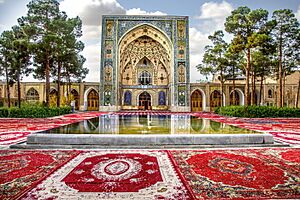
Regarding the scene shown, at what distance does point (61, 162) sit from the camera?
3.39 meters

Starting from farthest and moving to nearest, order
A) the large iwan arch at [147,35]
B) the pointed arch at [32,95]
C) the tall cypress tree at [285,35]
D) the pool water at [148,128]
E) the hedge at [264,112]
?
the pointed arch at [32,95] → the large iwan arch at [147,35] → the tall cypress tree at [285,35] → the hedge at [264,112] → the pool water at [148,128]

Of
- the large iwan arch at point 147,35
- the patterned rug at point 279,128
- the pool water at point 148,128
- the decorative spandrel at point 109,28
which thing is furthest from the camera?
the decorative spandrel at point 109,28

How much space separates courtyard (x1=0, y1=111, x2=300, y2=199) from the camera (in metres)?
2.26

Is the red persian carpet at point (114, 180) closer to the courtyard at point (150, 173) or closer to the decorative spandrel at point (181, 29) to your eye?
the courtyard at point (150, 173)

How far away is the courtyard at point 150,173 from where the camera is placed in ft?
7.40

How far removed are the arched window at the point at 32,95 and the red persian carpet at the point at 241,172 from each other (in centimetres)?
2621

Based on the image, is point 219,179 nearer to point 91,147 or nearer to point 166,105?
point 91,147

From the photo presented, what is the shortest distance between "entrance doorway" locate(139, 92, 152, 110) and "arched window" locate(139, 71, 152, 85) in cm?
163

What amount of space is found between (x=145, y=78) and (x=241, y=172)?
2584 centimetres

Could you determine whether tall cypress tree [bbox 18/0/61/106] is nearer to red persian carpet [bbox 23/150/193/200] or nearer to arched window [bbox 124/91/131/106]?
red persian carpet [bbox 23/150/193/200]

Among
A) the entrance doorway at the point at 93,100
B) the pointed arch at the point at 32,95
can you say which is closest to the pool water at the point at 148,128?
the entrance doorway at the point at 93,100

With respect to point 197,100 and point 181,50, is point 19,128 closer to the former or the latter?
point 181,50

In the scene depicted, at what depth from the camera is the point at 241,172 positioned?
2.93 meters

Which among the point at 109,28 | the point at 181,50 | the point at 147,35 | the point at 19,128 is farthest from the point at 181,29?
the point at 19,128
